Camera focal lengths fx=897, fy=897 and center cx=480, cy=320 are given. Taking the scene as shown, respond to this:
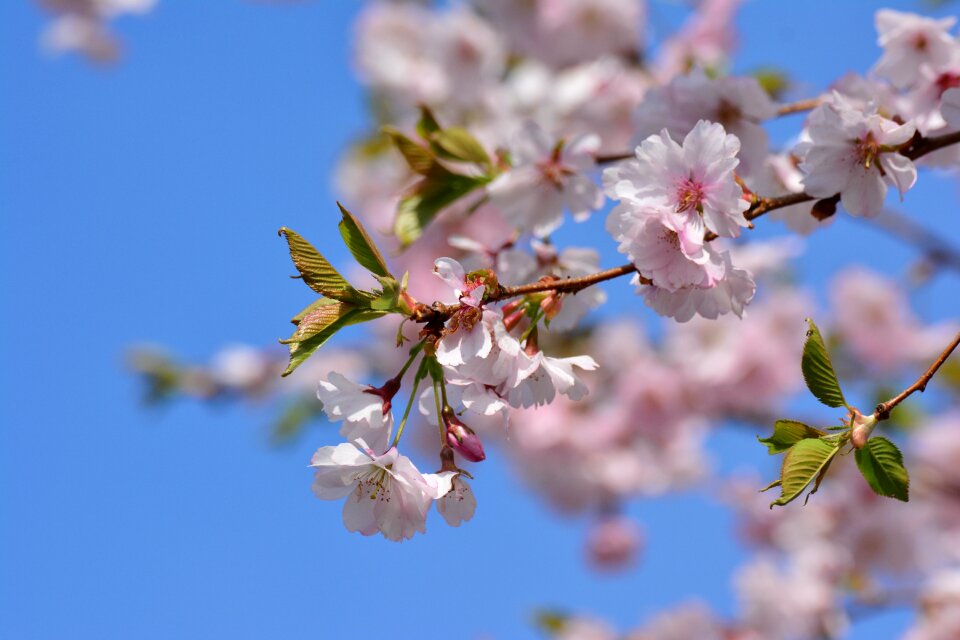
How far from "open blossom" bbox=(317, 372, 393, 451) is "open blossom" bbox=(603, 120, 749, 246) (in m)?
0.29

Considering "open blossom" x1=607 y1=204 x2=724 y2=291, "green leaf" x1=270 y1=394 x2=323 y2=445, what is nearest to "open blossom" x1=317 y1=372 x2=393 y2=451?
"open blossom" x1=607 y1=204 x2=724 y2=291

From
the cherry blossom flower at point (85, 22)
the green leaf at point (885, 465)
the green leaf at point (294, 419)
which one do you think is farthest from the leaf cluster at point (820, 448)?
the cherry blossom flower at point (85, 22)

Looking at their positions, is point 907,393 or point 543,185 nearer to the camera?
point 907,393

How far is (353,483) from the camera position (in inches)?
31.9

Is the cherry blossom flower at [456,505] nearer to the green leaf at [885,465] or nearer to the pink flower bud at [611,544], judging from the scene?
the green leaf at [885,465]

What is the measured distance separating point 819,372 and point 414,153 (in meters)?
0.61

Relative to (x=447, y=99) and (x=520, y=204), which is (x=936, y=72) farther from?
(x=447, y=99)

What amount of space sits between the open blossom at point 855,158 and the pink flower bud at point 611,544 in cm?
370

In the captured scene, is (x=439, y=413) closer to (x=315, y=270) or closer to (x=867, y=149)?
(x=315, y=270)

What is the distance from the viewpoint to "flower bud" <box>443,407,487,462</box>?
78 centimetres

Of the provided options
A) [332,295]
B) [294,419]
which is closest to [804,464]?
[332,295]

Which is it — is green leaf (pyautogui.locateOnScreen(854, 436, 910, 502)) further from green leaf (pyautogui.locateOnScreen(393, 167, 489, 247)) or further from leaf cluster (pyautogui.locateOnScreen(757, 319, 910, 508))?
green leaf (pyautogui.locateOnScreen(393, 167, 489, 247))

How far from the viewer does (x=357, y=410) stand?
2.61 feet

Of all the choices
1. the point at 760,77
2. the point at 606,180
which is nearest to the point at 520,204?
the point at 606,180
